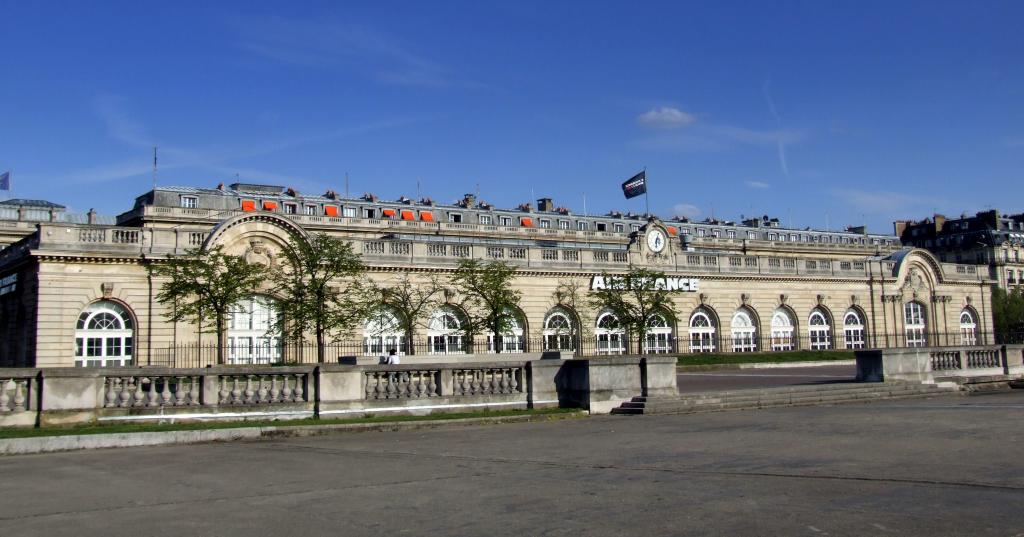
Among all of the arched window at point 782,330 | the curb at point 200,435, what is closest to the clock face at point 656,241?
the arched window at point 782,330

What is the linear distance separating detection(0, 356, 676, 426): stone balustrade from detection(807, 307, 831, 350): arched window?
43.6 metres

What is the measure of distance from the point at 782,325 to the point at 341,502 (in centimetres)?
5628

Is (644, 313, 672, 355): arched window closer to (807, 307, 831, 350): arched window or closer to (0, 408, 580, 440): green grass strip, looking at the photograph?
(807, 307, 831, 350): arched window

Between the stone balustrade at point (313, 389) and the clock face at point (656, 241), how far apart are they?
35.2 metres

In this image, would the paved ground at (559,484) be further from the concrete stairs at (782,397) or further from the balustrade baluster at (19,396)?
the concrete stairs at (782,397)

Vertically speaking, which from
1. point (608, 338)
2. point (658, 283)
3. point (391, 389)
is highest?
point (658, 283)

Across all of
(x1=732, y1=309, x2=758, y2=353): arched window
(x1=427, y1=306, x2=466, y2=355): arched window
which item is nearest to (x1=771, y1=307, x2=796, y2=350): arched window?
(x1=732, y1=309, x2=758, y2=353): arched window

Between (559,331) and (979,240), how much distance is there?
77.1 m

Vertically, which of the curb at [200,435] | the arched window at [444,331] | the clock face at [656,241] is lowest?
the curb at [200,435]

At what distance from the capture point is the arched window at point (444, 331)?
50062 mm

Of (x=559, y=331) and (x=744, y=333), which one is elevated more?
(x=559, y=331)

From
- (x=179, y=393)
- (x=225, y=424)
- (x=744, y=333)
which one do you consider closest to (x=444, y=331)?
(x=744, y=333)

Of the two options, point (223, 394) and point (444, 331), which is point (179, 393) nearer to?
point (223, 394)

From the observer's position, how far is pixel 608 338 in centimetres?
5516
